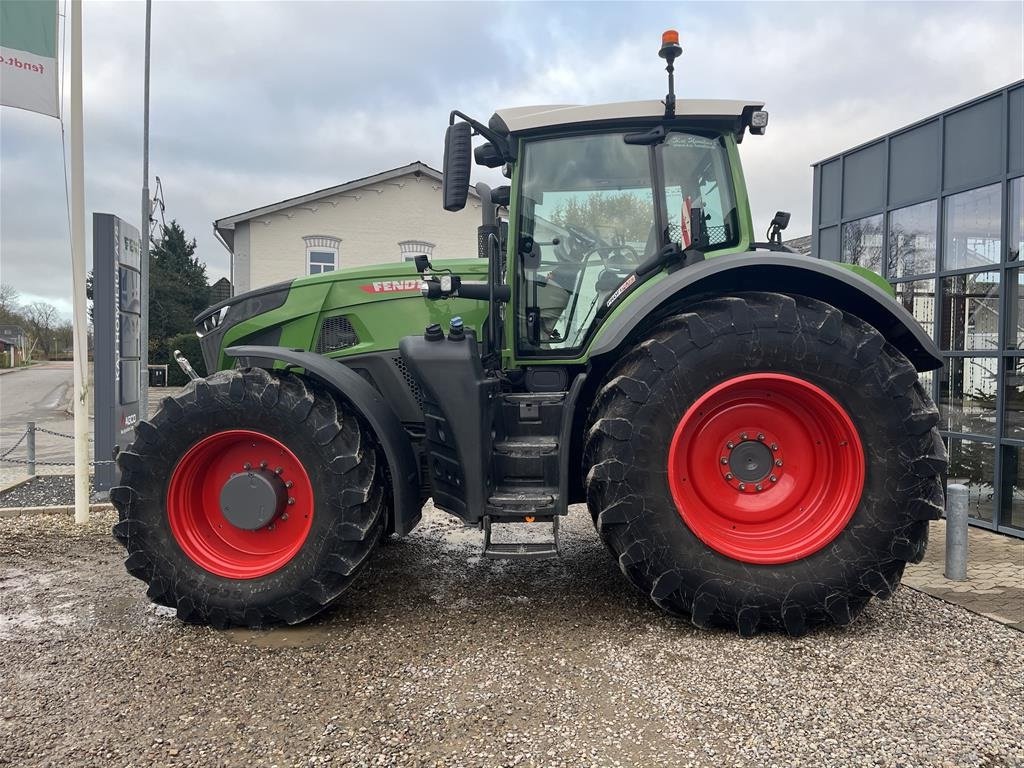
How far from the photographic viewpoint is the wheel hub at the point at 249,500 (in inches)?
128

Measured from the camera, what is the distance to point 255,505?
128 inches

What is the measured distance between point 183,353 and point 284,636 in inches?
1019

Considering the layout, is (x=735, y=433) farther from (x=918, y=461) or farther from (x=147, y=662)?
(x=147, y=662)

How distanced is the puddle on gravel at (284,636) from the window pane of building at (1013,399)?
5.56 meters

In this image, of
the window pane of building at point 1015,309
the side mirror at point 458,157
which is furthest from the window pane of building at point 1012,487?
the side mirror at point 458,157

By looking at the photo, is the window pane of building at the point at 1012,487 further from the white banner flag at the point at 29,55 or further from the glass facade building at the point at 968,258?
the white banner flag at the point at 29,55

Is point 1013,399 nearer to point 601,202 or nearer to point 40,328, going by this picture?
point 601,202

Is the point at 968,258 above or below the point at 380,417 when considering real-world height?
above

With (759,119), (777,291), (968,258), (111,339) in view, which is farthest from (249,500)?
(968,258)

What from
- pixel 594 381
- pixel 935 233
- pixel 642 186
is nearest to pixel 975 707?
pixel 594 381

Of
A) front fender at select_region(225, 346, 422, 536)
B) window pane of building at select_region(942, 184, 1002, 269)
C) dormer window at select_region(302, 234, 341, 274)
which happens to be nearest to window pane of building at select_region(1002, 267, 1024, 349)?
window pane of building at select_region(942, 184, 1002, 269)

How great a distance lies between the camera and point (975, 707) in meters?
2.48

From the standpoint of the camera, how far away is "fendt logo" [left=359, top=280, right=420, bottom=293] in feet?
12.8

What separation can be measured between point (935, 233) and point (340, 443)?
6.01 meters
